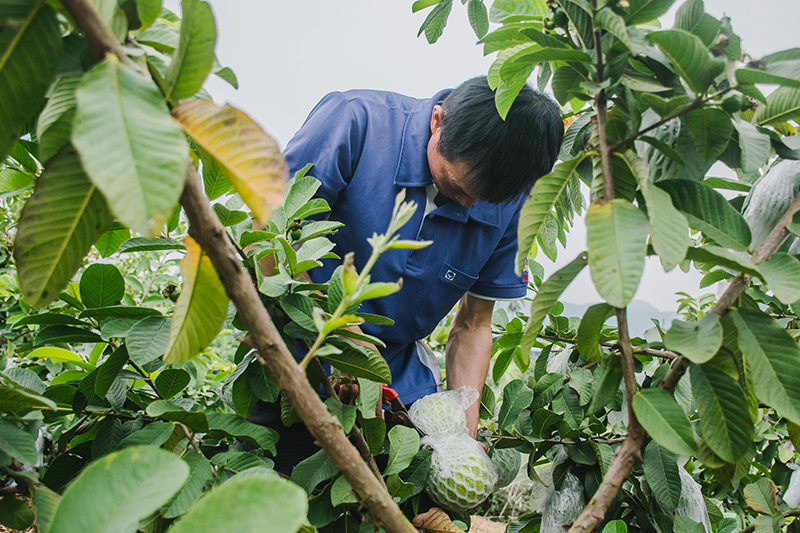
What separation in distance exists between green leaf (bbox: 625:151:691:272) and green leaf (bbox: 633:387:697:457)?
0.18 m

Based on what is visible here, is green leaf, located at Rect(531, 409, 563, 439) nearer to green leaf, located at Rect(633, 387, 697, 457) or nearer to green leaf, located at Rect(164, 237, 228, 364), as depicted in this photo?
green leaf, located at Rect(633, 387, 697, 457)

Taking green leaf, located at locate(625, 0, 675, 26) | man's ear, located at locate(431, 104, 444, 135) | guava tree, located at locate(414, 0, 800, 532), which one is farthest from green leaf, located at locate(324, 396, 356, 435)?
man's ear, located at locate(431, 104, 444, 135)

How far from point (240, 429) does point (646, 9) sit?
2.90 ft

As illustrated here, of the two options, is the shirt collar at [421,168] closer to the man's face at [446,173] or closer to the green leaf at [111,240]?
the man's face at [446,173]

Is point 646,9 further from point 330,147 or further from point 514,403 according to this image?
point 330,147

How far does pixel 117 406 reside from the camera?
0.87m

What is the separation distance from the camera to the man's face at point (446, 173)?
5.15 feet

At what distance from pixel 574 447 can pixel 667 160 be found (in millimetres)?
706

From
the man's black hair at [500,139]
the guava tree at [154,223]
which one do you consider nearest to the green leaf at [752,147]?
the guava tree at [154,223]

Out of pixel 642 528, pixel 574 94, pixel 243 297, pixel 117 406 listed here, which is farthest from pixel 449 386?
pixel 243 297

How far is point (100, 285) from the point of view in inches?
33.1

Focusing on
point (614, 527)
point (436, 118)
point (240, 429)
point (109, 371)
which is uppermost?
point (436, 118)

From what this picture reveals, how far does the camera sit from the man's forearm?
182 centimetres

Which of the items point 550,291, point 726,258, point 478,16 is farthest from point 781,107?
point 478,16
